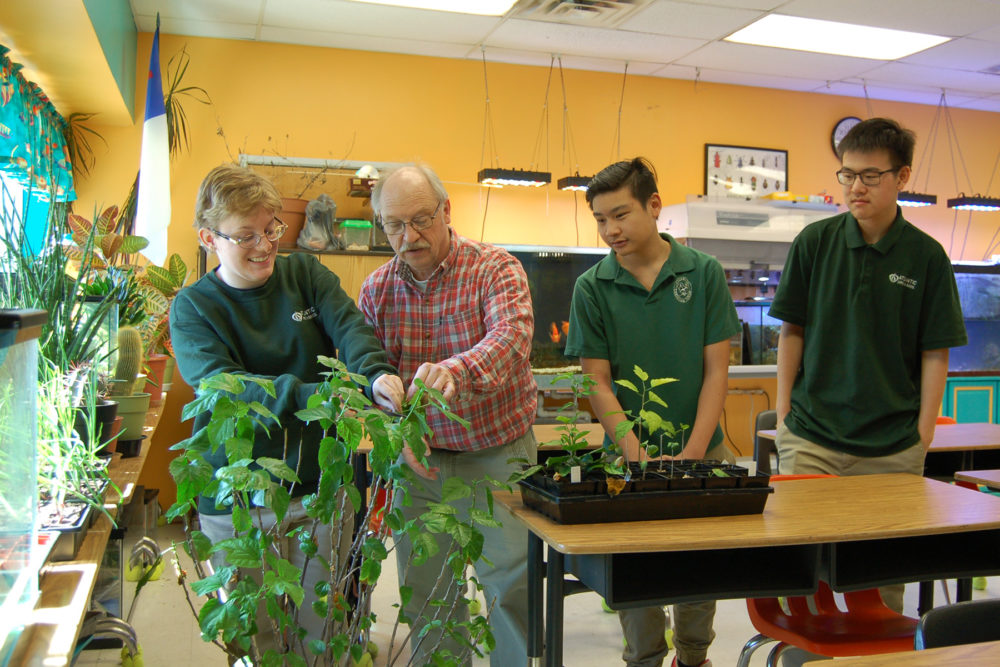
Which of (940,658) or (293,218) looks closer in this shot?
(940,658)

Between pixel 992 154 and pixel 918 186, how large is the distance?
99 centimetres

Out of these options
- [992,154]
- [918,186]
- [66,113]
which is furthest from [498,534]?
[992,154]

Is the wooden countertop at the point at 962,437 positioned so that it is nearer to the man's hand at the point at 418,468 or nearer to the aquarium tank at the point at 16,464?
the man's hand at the point at 418,468

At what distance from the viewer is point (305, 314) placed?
1973 millimetres

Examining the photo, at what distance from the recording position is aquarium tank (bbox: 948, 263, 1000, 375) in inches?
297

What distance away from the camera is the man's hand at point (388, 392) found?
169 cm

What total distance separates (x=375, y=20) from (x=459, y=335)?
4160 mm

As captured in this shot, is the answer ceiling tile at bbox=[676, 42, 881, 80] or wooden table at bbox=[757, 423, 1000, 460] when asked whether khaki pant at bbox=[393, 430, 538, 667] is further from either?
ceiling tile at bbox=[676, 42, 881, 80]

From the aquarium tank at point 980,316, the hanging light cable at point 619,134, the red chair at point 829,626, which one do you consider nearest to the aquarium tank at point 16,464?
the red chair at point 829,626

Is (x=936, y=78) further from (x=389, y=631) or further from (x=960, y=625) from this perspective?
(x=960, y=625)

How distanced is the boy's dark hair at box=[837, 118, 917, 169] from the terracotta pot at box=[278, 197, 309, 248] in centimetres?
385

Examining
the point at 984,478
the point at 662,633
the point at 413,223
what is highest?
the point at 413,223

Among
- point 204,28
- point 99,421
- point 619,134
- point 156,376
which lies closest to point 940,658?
point 99,421

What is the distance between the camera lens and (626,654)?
2342 millimetres
